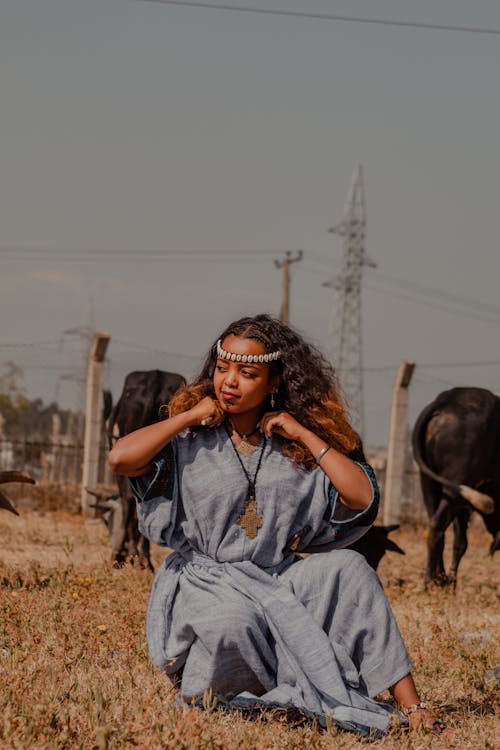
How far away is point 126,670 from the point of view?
17.8ft

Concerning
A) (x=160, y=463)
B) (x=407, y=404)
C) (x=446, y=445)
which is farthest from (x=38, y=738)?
(x=407, y=404)

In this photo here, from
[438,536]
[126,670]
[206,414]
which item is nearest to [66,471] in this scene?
[438,536]

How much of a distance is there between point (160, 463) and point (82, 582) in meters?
3.23

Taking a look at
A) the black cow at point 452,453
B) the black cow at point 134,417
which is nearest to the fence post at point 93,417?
the black cow at point 134,417

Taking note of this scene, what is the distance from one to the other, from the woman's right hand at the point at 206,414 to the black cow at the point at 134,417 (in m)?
5.21

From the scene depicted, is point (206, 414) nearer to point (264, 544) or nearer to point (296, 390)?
point (296, 390)

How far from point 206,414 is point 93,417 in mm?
10095

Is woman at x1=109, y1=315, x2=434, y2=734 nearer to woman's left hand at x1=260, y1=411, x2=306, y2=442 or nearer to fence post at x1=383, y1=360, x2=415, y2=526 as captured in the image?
woman's left hand at x1=260, y1=411, x2=306, y2=442

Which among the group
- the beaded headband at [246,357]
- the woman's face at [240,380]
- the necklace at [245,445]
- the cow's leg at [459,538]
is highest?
the beaded headband at [246,357]

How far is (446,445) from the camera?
10.5 metres

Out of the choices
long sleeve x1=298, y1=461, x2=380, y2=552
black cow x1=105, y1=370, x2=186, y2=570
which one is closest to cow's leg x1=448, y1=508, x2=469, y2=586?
black cow x1=105, y1=370, x2=186, y2=570

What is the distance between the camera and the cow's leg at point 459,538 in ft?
35.2

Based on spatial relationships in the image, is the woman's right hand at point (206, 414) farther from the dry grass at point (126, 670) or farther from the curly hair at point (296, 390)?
the dry grass at point (126, 670)

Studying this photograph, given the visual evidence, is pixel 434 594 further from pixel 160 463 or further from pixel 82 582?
pixel 160 463
